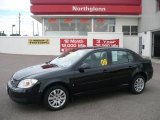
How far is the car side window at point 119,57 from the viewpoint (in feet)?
26.3

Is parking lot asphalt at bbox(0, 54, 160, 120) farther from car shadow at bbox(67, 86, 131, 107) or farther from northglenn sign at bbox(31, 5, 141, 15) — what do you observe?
northglenn sign at bbox(31, 5, 141, 15)

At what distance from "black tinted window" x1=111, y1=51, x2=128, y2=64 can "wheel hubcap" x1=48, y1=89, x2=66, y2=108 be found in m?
1.97

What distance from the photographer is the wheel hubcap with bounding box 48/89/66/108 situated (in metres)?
6.76

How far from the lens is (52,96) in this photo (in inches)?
267

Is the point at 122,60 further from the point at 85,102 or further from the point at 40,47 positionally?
the point at 40,47

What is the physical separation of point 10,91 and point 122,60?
11.3ft

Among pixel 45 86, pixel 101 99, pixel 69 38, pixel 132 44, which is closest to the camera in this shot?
pixel 45 86

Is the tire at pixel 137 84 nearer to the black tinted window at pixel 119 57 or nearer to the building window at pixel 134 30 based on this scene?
the black tinted window at pixel 119 57

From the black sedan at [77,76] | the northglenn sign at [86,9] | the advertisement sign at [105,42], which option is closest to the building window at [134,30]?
the northglenn sign at [86,9]

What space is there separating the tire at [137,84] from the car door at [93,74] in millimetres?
1102

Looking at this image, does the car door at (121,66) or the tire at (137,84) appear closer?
the car door at (121,66)

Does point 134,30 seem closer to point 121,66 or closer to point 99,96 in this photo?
point 121,66

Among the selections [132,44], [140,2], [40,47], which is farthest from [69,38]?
[140,2]

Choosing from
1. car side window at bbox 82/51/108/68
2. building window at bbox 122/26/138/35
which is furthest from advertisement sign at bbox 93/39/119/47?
car side window at bbox 82/51/108/68
